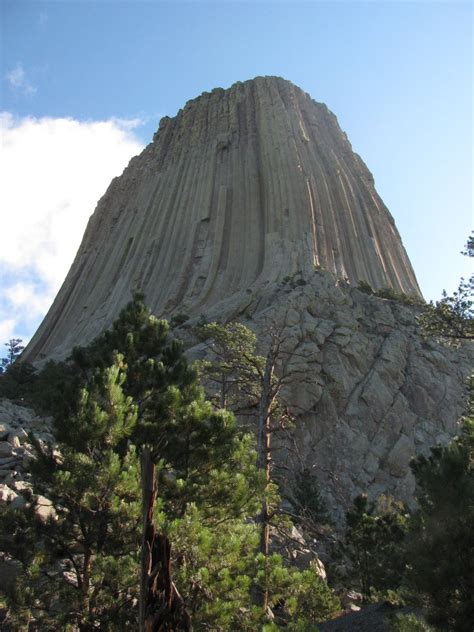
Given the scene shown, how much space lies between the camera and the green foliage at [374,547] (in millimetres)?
13852

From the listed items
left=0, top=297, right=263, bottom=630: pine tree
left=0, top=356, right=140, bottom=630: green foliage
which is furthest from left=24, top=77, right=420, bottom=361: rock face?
left=0, top=356, right=140, bottom=630: green foliage

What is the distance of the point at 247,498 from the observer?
840 centimetres

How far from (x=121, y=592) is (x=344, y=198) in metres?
44.2

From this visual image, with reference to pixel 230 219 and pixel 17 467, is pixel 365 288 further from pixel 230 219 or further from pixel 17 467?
pixel 17 467

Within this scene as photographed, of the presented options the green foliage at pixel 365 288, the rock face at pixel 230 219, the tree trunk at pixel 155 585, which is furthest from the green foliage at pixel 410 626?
the green foliage at pixel 365 288

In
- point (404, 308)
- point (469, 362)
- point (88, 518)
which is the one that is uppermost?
point (404, 308)

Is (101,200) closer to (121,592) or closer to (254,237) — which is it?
(254,237)

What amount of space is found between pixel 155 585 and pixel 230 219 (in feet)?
139

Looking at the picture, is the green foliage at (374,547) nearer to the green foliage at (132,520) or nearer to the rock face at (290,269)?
the rock face at (290,269)

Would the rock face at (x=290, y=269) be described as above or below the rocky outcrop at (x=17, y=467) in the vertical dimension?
above

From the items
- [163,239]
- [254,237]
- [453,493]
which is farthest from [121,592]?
[163,239]

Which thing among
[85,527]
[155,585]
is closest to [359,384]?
[85,527]

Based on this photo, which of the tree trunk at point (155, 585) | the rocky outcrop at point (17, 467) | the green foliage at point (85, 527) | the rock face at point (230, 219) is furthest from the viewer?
the rock face at point (230, 219)

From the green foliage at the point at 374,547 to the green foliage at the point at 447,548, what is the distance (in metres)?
7.33
